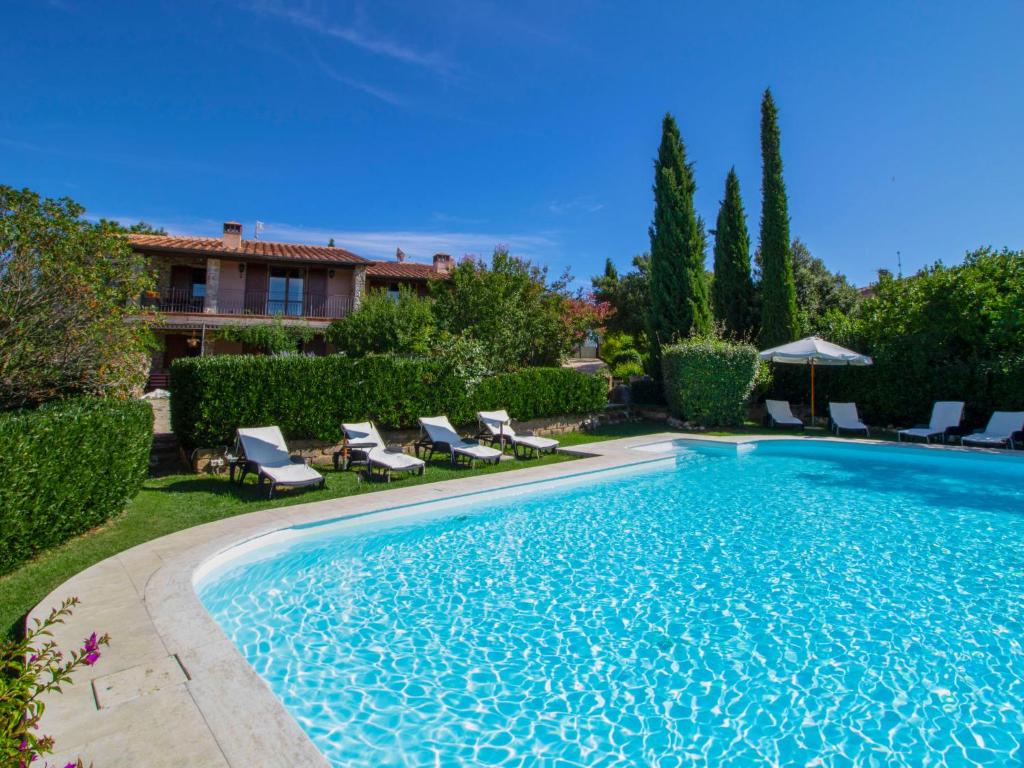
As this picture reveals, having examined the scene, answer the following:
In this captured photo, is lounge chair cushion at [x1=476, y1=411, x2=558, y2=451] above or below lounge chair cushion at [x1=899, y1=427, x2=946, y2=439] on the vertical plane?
below

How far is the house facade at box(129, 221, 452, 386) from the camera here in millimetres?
24953

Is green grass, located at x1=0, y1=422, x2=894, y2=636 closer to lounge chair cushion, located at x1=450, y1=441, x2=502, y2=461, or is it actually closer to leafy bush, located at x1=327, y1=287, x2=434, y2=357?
lounge chair cushion, located at x1=450, y1=441, x2=502, y2=461

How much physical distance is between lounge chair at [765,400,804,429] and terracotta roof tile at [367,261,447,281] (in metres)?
17.7

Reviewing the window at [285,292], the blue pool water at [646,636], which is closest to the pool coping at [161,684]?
the blue pool water at [646,636]

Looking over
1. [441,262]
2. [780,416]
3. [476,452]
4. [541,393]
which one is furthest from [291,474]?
[441,262]

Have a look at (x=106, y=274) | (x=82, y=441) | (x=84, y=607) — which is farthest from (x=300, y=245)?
(x=84, y=607)

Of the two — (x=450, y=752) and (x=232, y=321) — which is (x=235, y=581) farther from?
(x=232, y=321)

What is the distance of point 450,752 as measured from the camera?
3.52 m

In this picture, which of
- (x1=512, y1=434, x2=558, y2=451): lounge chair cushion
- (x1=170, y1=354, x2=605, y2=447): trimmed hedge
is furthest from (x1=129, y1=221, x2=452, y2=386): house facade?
(x1=512, y1=434, x2=558, y2=451): lounge chair cushion

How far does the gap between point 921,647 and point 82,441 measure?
8995mm

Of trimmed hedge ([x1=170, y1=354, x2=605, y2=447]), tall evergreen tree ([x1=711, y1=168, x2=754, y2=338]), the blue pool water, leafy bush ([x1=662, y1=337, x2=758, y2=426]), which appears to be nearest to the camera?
the blue pool water

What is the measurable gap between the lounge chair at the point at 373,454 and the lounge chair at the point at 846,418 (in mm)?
14172

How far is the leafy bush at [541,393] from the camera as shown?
1510cm

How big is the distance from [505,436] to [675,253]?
1239 centimetres
